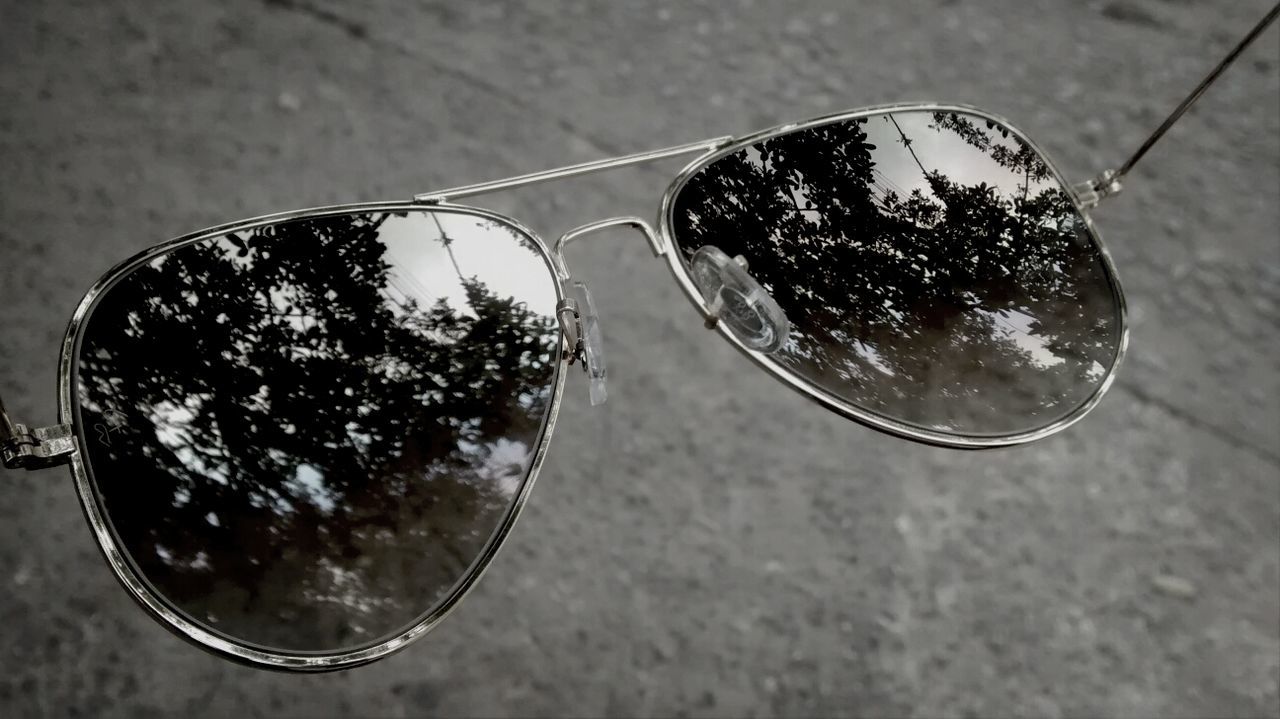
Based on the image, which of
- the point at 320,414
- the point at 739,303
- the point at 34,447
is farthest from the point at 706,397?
the point at 34,447

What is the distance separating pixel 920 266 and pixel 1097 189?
16cm

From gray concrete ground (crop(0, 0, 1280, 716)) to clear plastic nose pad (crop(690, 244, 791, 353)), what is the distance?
0.17 meters

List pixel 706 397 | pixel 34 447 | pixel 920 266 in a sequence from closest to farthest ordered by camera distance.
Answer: pixel 34 447, pixel 920 266, pixel 706 397

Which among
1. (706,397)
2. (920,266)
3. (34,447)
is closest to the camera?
(34,447)

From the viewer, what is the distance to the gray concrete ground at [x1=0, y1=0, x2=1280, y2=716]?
607mm

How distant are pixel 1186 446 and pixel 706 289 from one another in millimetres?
447

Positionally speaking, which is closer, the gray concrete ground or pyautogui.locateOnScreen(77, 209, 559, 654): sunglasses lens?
pyautogui.locateOnScreen(77, 209, 559, 654): sunglasses lens

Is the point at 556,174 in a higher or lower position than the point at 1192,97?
higher

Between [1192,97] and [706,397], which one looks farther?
[706,397]

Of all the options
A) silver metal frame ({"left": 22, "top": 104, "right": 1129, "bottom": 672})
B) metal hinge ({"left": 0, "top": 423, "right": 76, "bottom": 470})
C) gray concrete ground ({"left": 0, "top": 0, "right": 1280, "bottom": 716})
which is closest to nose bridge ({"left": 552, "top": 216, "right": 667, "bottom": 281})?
silver metal frame ({"left": 22, "top": 104, "right": 1129, "bottom": 672})

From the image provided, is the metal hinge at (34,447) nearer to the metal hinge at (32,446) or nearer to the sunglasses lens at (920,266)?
the metal hinge at (32,446)

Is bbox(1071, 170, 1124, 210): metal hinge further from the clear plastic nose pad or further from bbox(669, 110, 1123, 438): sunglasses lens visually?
the clear plastic nose pad

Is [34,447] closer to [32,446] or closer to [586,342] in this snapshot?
[32,446]

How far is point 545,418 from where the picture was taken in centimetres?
52
